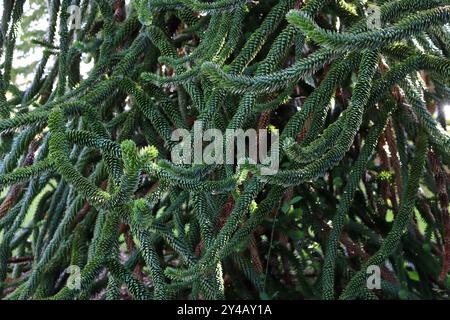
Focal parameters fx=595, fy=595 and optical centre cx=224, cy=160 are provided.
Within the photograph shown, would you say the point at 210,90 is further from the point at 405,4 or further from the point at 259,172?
the point at 405,4

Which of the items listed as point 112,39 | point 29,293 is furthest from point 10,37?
point 29,293

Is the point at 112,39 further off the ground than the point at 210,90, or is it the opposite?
the point at 112,39

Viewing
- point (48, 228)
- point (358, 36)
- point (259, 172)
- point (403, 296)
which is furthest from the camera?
point (48, 228)

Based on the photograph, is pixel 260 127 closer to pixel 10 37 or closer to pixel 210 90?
pixel 210 90

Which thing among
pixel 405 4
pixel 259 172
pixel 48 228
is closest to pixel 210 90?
pixel 259 172
